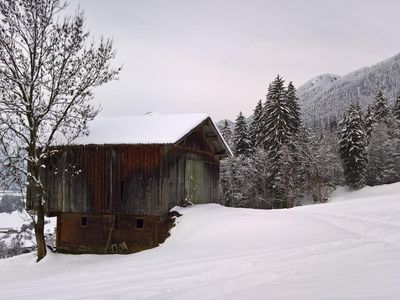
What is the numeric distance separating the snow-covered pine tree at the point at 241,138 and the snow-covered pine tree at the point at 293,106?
6.19 meters

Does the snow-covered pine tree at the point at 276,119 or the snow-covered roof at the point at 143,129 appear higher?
the snow-covered pine tree at the point at 276,119

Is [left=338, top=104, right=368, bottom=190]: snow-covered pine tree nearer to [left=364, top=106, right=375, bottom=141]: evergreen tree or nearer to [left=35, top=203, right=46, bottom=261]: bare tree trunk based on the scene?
[left=364, top=106, right=375, bottom=141]: evergreen tree

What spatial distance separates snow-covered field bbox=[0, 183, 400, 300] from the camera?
616 centimetres

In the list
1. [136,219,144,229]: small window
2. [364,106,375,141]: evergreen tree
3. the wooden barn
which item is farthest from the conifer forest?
[136,219,144,229]: small window

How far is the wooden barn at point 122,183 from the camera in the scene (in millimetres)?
19375

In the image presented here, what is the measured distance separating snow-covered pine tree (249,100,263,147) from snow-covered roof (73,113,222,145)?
29965 millimetres

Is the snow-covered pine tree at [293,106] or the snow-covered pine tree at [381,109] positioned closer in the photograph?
the snow-covered pine tree at [293,106]

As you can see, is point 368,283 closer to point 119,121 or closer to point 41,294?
point 41,294

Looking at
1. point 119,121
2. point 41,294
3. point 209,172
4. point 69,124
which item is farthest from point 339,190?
point 41,294

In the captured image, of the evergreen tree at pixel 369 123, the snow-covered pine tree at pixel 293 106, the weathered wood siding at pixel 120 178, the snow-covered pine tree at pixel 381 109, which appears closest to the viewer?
the weathered wood siding at pixel 120 178

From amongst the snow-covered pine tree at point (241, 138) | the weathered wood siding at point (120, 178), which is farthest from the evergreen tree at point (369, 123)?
the weathered wood siding at point (120, 178)

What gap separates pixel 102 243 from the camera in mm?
20516

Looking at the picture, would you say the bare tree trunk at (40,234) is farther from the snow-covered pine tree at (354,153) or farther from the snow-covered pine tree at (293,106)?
the snow-covered pine tree at (354,153)

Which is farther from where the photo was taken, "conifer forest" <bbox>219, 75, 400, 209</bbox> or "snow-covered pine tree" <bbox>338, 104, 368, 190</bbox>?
"snow-covered pine tree" <bbox>338, 104, 368, 190</bbox>
